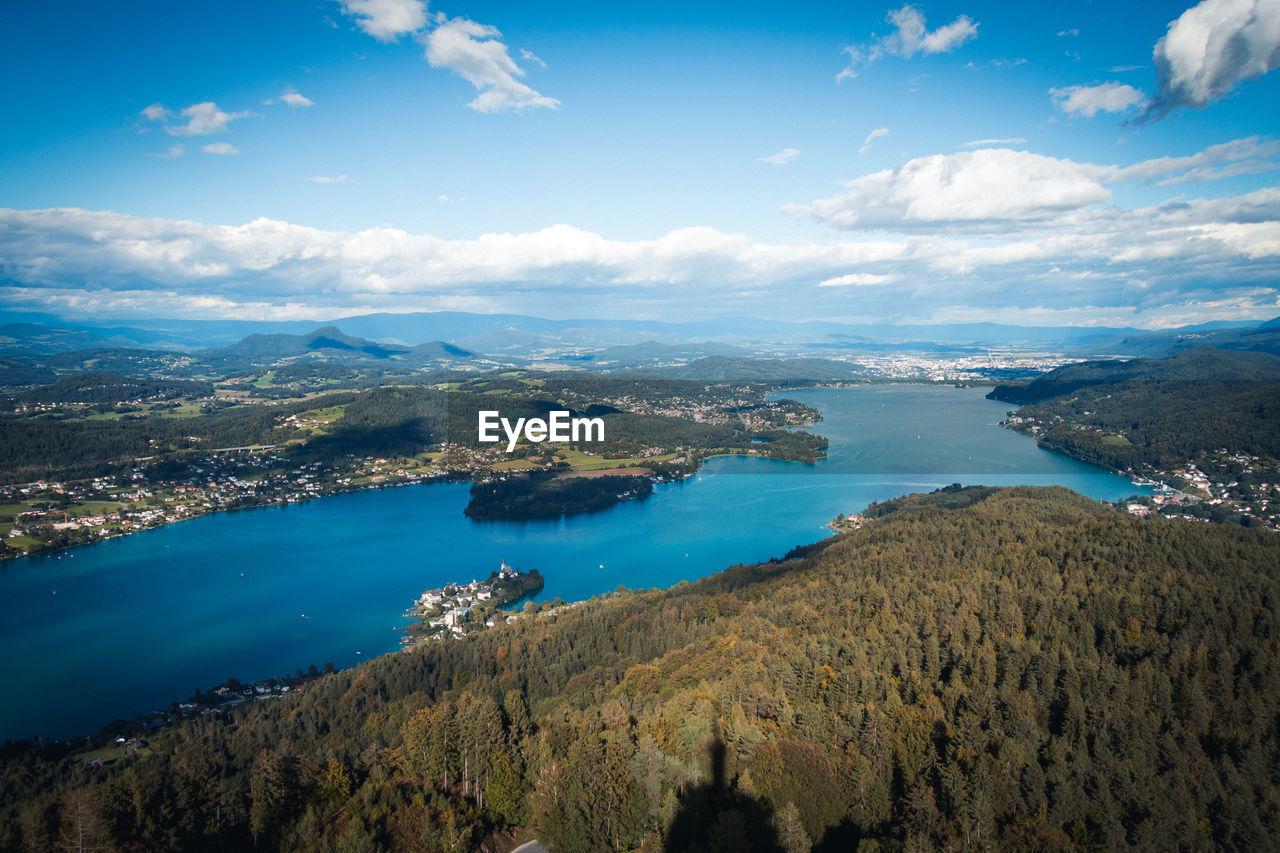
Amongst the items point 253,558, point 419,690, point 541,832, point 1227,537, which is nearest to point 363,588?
point 253,558

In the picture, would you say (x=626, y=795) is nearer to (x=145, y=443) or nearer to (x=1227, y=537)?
(x=1227, y=537)

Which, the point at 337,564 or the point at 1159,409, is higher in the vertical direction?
the point at 1159,409

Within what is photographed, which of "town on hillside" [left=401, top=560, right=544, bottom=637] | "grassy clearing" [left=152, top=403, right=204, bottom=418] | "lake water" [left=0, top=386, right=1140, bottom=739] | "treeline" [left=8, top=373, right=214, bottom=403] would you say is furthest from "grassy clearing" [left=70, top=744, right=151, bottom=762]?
"treeline" [left=8, top=373, right=214, bottom=403]

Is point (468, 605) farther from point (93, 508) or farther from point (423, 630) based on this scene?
point (93, 508)

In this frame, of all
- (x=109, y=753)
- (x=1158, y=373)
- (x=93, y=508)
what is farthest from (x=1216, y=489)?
(x=93, y=508)

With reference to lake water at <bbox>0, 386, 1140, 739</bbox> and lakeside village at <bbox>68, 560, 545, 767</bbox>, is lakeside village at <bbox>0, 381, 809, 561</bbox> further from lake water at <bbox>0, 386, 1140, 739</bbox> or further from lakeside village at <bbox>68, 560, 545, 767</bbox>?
lakeside village at <bbox>68, 560, 545, 767</bbox>

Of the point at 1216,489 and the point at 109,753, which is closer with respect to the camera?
the point at 109,753

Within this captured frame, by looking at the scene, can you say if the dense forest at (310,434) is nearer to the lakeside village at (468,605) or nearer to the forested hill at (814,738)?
the lakeside village at (468,605)
